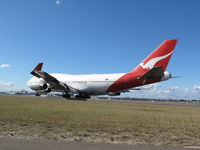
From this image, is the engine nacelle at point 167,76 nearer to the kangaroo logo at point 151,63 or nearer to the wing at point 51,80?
the kangaroo logo at point 151,63

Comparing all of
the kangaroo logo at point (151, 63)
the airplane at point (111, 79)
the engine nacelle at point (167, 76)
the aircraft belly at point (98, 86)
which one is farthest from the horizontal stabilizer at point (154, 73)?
the aircraft belly at point (98, 86)

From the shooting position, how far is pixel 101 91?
4325cm

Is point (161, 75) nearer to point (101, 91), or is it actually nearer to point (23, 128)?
point (101, 91)

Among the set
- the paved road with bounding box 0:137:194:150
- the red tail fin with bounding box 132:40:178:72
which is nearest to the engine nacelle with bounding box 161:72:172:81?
the red tail fin with bounding box 132:40:178:72

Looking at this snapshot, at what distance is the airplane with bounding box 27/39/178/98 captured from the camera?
33.7m

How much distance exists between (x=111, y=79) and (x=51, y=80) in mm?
10608

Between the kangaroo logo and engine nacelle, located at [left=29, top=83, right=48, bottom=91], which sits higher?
the kangaroo logo

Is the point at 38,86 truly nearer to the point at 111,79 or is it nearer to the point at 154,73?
the point at 111,79

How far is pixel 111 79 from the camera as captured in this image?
40.5 metres

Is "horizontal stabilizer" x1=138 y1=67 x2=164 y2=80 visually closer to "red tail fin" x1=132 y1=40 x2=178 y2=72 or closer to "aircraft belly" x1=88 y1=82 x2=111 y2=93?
"red tail fin" x1=132 y1=40 x2=178 y2=72

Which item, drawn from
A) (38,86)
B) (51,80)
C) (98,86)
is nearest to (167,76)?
(98,86)

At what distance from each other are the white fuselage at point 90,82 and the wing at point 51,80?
1147 mm

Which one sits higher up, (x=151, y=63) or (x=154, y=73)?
(x=151, y=63)

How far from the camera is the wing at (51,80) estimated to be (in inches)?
1679
